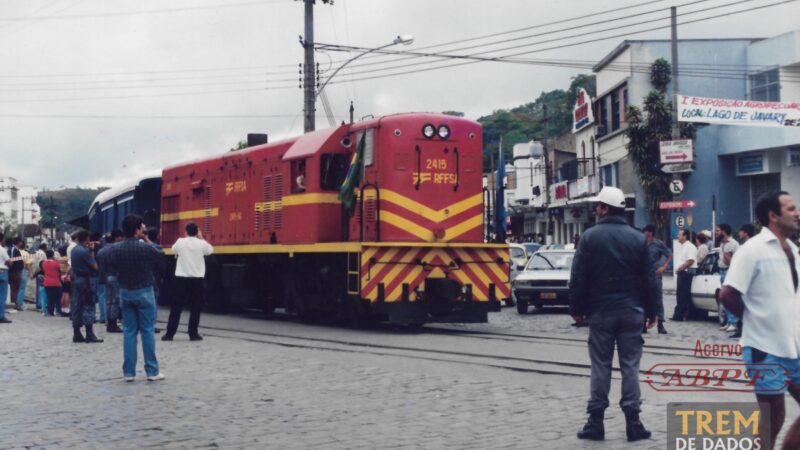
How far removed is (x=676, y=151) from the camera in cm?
3378

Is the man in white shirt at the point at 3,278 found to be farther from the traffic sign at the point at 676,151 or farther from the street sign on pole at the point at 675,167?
the street sign on pole at the point at 675,167

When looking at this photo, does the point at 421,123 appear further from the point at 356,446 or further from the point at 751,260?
the point at 751,260

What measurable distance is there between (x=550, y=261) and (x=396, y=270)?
25.2 ft

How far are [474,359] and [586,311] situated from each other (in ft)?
18.4

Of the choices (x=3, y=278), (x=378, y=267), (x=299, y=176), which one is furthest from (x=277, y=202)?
(x=3, y=278)

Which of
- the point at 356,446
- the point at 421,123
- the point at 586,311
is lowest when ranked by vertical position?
the point at 356,446

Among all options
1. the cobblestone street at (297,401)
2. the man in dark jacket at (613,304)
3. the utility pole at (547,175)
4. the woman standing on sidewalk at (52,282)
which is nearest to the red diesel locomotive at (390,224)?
the cobblestone street at (297,401)

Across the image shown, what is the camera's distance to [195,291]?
16.6m

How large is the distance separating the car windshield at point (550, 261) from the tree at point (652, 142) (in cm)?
1904

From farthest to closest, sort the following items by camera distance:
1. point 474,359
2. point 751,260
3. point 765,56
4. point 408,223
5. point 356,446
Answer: point 765,56
point 408,223
point 474,359
point 356,446
point 751,260

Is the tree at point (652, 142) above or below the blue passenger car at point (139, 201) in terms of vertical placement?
above

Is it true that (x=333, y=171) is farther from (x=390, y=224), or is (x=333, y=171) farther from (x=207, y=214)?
(x=207, y=214)

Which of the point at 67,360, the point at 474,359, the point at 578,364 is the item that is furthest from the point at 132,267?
the point at 578,364

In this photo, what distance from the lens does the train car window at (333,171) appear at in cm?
1950
